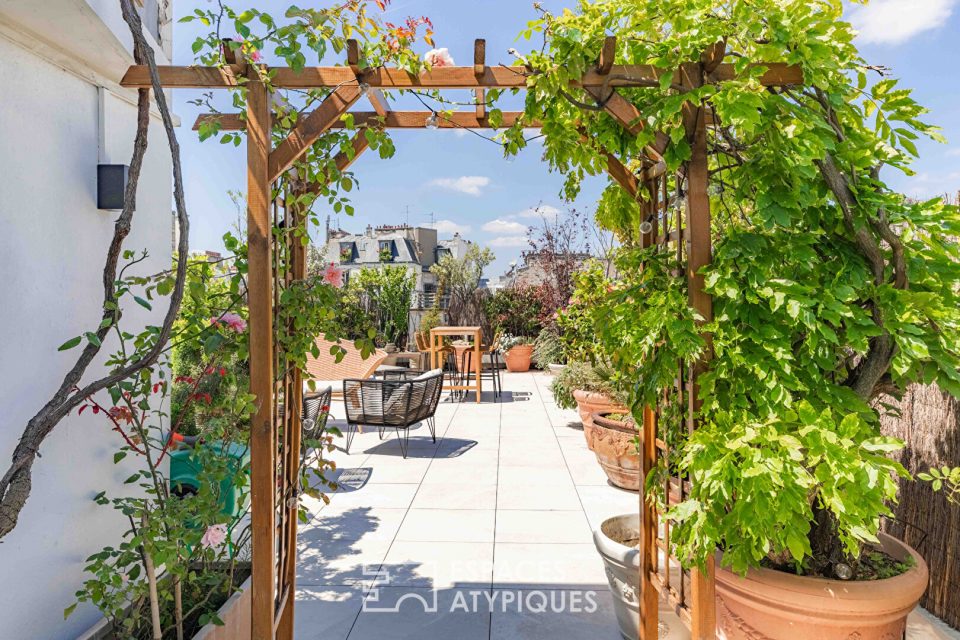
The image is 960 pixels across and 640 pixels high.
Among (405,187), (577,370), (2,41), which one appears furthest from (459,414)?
(405,187)

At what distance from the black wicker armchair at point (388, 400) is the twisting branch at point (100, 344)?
10.5 feet

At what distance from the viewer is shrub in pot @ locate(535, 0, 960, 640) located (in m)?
1.43

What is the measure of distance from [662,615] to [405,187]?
23.0 m

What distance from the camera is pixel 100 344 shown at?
5.08 feet

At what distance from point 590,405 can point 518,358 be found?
6.05 m

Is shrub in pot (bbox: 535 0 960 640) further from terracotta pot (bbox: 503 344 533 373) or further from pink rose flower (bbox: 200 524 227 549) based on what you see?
terracotta pot (bbox: 503 344 533 373)

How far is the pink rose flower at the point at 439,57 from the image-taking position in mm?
1825

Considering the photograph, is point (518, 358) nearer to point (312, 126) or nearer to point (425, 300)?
point (425, 300)

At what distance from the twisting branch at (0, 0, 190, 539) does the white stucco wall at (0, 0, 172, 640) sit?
14cm

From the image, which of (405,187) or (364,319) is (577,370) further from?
(405,187)

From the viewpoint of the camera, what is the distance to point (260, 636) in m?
1.75
